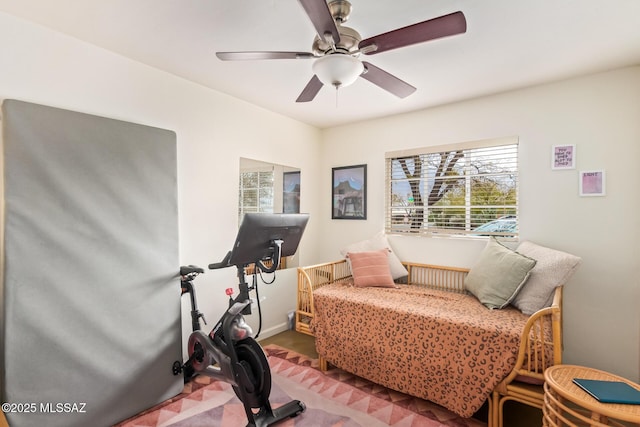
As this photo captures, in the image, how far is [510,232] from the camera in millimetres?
2965

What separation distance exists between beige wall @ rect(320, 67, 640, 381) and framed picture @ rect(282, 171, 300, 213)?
1865 millimetres

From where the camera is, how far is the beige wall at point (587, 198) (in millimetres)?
2420

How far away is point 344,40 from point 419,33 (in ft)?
1.29

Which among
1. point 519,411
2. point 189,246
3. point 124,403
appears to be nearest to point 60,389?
point 124,403

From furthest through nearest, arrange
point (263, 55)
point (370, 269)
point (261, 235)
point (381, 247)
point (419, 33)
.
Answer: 1. point (381, 247)
2. point (370, 269)
3. point (261, 235)
4. point (263, 55)
5. point (419, 33)

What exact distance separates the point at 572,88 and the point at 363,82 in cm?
172

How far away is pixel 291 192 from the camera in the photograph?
3.82 m

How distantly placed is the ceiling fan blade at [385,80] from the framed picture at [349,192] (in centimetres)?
176

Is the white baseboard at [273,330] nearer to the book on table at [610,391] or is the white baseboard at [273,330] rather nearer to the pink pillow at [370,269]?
the pink pillow at [370,269]

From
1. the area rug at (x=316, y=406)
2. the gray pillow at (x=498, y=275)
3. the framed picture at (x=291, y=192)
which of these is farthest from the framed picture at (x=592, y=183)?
the framed picture at (x=291, y=192)

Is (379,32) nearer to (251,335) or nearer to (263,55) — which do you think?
(263,55)

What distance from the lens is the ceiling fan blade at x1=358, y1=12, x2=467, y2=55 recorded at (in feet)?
4.38

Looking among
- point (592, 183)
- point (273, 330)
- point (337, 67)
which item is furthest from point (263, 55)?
point (273, 330)

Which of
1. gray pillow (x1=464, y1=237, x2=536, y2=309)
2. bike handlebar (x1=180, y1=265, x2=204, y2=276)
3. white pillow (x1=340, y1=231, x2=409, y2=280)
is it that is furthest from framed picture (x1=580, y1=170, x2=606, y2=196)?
bike handlebar (x1=180, y1=265, x2=204, y2=276)
